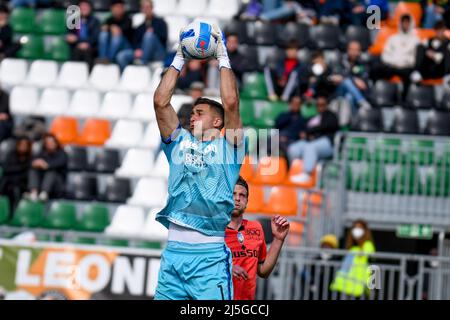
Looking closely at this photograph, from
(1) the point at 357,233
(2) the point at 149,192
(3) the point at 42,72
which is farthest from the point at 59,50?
(1) the point at 357,233

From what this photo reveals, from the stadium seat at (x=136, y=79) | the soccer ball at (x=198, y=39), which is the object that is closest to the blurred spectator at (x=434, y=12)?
the stadium seat at (x=136, y=79)

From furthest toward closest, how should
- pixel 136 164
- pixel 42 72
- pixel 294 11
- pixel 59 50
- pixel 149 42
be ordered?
pixel 59 50 → pixel 294 11 → pixel 42 72 → pixel 149 42 → pixel 136 164

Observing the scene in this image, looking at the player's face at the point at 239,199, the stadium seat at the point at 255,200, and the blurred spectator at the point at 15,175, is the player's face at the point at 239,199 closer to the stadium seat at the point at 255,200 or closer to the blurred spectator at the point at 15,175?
the stadium seat at the point at 255,200

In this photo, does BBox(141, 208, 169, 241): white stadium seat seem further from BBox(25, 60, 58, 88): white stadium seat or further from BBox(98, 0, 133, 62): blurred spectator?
BBox(25, 60, 58, 88): white stadium seat

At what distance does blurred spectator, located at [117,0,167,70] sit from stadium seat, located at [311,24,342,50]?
8.56ft

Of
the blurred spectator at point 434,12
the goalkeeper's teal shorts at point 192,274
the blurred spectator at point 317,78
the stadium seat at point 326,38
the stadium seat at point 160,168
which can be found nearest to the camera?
the goalkeeper's teal shorts at point 192,274

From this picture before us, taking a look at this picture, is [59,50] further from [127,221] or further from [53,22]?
[127,221]

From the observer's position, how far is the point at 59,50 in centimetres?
2198

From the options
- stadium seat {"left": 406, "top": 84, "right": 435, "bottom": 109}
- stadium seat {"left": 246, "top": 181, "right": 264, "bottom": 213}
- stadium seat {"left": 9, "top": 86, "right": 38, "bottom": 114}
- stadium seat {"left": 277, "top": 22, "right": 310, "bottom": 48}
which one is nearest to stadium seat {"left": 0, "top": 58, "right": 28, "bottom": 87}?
stadium seat {"left": 9, "top": 86, "right": 38, "bottom": 114}

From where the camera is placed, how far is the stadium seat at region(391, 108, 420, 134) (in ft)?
62.7

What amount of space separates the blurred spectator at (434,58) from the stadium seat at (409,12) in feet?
4.64

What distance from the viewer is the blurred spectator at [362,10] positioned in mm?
21141

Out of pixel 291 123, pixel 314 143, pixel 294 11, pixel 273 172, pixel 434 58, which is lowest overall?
pixel 273 172

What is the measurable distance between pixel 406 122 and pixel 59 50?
21.8 ft
